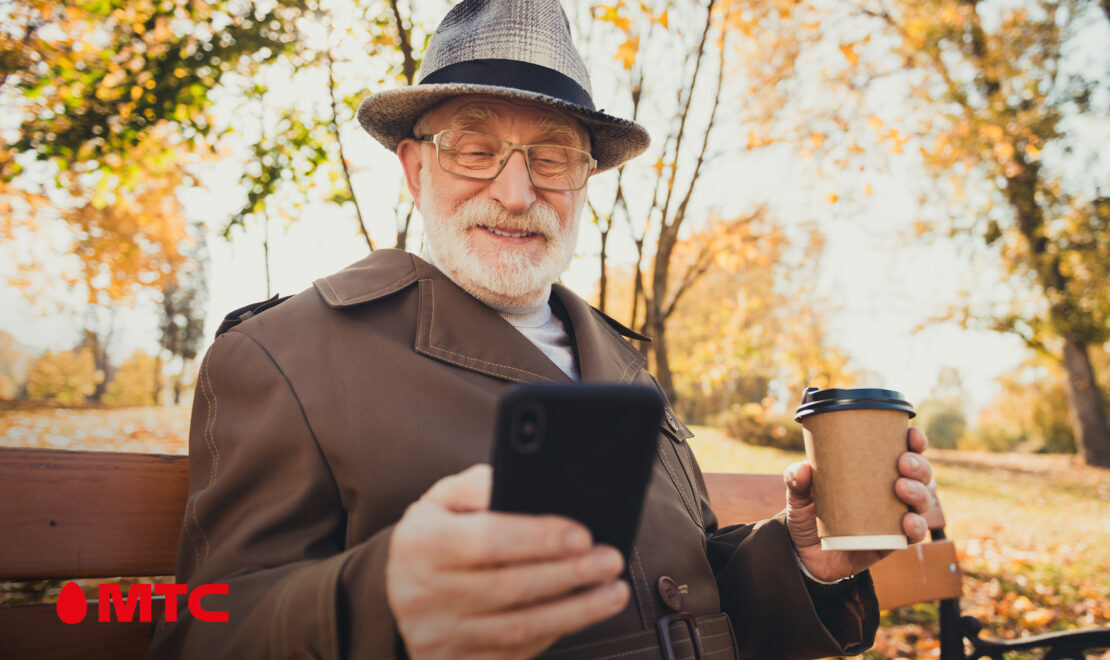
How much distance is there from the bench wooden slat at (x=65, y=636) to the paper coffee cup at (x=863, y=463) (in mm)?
1745

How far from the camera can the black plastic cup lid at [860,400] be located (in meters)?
1.41

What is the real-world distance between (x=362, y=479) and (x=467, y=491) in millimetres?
708

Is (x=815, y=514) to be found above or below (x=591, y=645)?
above

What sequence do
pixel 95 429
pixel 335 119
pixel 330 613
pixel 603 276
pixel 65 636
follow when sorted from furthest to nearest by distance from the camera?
pixel 95 429
pixel 603 276
pixel 335 119
pixel 65 636
pixel 330 613

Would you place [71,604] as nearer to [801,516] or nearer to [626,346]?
[626,346]

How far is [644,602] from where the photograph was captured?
1621 millimetres

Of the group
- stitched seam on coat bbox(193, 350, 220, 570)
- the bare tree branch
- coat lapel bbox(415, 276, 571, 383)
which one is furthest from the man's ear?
the bare tree branch

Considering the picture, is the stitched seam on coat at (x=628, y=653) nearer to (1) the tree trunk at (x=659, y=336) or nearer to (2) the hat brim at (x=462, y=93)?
(2) the hat brim at (x=462, y=93)

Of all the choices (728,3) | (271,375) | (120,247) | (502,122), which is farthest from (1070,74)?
(120,247)

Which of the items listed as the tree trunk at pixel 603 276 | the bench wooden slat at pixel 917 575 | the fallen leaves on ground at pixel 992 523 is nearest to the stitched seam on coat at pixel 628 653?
the bench wooden slat at pixel 917 575

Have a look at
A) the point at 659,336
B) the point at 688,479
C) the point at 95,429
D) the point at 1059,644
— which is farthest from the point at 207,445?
the point at 95,429

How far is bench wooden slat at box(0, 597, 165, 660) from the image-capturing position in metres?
1.52

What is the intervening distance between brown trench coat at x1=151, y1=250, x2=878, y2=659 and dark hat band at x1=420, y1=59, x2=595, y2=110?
592 millimetres

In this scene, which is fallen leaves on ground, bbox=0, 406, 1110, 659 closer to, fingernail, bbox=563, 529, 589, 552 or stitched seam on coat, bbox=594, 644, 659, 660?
stitched seam on coat, bbox=594, 644, 659, 660
